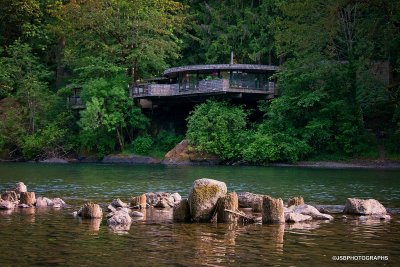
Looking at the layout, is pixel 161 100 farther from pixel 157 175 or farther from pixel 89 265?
pixel 89 265

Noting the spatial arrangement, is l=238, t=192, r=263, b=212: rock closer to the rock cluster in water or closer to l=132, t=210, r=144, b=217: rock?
l=132, t=210, r=144, b=217: rock

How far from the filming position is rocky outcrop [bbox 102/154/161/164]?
52344 mm

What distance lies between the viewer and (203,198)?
1672 cm

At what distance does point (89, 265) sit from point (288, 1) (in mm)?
47498

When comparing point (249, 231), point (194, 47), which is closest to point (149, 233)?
point (249, 231)

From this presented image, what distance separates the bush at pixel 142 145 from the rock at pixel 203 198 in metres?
37.5

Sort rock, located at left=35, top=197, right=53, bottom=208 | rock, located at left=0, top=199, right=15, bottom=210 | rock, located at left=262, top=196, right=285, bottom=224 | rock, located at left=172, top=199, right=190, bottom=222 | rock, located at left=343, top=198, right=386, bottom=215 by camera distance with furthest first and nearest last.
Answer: rock, located at left=35, top=197, right=53, bottom=208 < rock, located at left=0, top=199, right=15, bottom=210 < rock, located at left=343, top=198, right=386, bottom=215 < rock, located at left=172, top=199, right=190, bottom=222 < rock, located at left=262, top=196, right=285, bottom=224

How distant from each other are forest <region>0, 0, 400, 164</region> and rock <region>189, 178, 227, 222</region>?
28.6m

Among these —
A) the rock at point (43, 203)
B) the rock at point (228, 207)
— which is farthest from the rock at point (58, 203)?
A: the rock at point (228, 207)

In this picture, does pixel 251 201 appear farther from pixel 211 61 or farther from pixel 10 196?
pixel 211 61

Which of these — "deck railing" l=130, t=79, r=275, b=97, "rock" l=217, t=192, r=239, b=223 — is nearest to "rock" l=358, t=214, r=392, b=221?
"rock" l=217, t=192, r=239, b=223

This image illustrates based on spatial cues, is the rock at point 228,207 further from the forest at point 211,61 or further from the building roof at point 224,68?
the building roof at point 224,68

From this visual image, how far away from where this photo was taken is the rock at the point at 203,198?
16.7m

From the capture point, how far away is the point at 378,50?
155 feet
